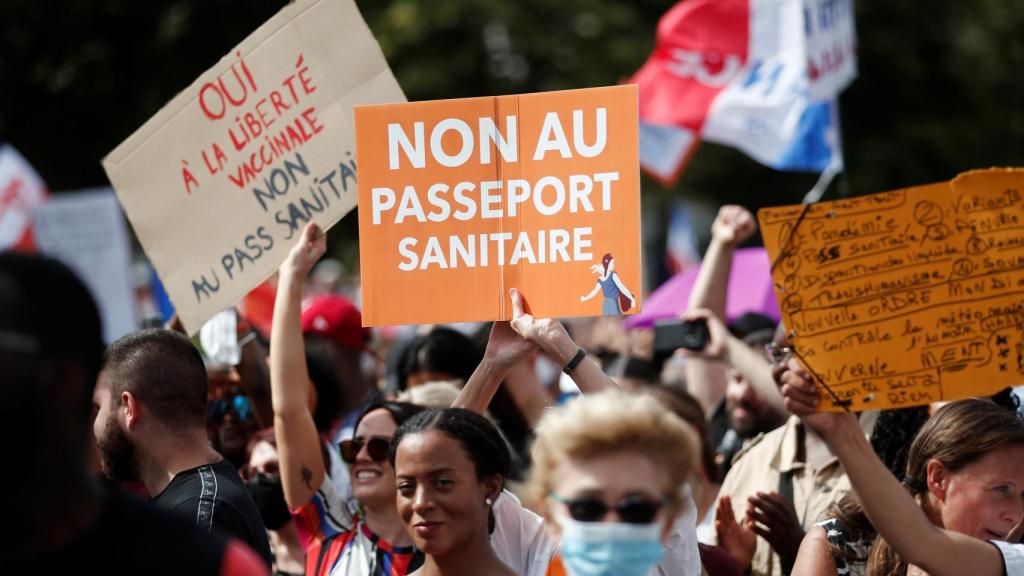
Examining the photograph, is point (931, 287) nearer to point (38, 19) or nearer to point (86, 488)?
point (86, 488)

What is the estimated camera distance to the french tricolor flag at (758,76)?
8.56 metres

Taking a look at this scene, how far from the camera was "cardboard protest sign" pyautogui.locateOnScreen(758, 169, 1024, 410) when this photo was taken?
342 centimetres

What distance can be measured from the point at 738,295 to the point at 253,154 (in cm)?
395

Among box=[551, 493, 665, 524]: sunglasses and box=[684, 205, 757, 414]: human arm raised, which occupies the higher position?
box=[684, 205, 757, 414]: human arm raised

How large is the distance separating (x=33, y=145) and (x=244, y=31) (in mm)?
3098

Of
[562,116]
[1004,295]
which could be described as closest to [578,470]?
[1004,295]

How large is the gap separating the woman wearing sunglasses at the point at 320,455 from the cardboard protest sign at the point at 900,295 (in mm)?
1763

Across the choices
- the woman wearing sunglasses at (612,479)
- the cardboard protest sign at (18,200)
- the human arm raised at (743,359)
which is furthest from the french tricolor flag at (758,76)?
the woman wearing sunglasses at (612,479)

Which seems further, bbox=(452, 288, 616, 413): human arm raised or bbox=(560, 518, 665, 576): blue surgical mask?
bbox=(452, 288, 616, 413): human arm raised

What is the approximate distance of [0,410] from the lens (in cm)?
221

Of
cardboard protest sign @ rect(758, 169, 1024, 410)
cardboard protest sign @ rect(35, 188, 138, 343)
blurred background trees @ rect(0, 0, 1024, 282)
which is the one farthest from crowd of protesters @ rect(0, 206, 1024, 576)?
blurred background trees @ rect(0, 0, 1024, 282)

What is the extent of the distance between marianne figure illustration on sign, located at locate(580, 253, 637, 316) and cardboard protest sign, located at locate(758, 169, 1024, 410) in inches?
28.6

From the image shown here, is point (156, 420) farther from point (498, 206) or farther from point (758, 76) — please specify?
point (758, 76)

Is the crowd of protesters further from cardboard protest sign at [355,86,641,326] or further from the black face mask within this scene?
cardboard protest sign at [355,86,641,326]
